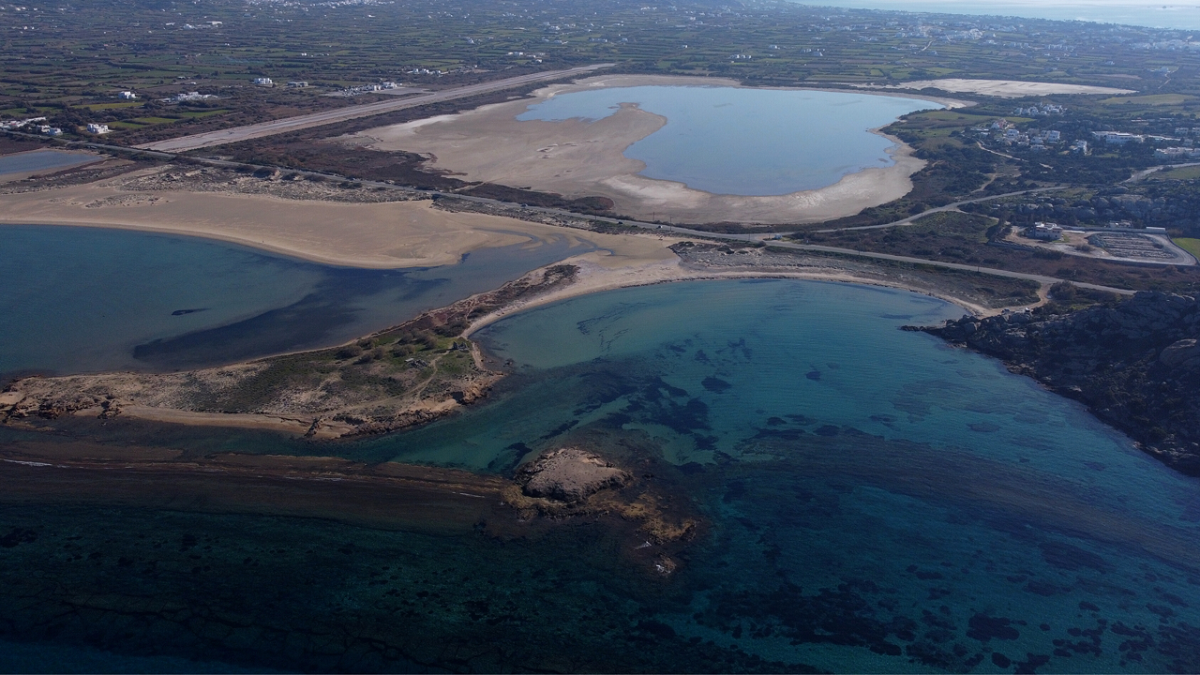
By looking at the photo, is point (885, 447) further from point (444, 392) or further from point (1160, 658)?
point (444, 392)

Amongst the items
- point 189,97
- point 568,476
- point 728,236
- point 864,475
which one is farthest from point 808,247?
point 189,97

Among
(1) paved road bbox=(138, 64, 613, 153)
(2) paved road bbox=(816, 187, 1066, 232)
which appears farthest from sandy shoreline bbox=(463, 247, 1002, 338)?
(1) paved road bbox=(138, 64, 613, 153)

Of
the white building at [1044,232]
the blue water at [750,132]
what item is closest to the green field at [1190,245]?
the white building at [1044,232]

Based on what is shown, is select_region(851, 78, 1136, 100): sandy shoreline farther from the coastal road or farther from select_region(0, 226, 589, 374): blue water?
select_region(0, 226, 589, 374): blue water

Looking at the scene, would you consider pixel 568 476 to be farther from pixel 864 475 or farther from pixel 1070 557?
pixel 1070 557

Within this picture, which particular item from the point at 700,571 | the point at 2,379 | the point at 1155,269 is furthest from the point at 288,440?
the point at 1155,269
